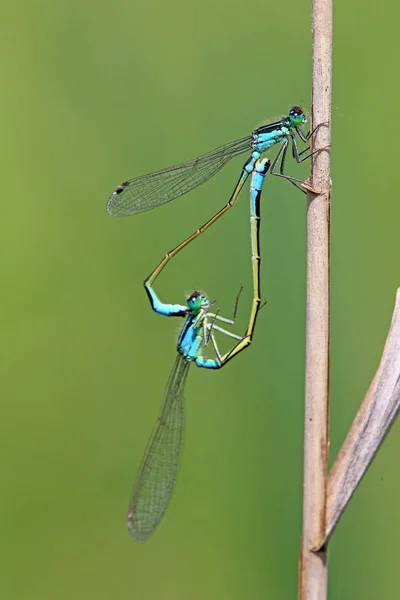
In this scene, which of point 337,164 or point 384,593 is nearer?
point 384,593

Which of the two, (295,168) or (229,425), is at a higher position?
(295,168)

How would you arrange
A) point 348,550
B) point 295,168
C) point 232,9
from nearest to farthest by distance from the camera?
A: 1. point 348,550
2. point 295,168
3. point 232,9

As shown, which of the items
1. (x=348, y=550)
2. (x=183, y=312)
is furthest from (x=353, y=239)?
(x=348, y=550)

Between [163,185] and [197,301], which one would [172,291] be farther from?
[163,185]

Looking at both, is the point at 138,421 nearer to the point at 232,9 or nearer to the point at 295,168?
the point at 295,168

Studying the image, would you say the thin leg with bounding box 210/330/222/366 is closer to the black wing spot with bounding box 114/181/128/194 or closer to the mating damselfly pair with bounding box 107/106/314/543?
the mating damselfly pair with bounding box 107/106/314/543

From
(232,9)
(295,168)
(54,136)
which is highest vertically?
(232,9)
